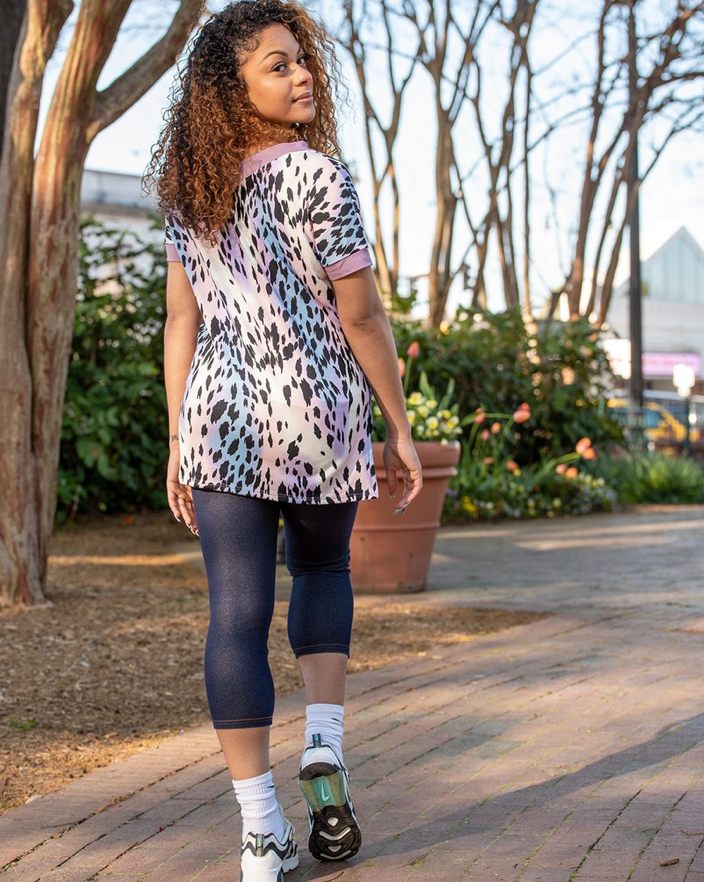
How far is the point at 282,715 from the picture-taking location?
3848mm

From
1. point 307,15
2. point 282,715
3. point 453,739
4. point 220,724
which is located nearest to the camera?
point 220,724

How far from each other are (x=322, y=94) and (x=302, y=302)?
53 centimetres

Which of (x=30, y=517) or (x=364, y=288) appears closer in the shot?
(x=364, y=288)

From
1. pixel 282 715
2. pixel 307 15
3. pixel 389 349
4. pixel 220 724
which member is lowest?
pixel 282 715

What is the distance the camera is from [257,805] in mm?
2332

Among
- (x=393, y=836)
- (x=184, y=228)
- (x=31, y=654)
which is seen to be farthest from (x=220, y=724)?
(x=31, y=654)

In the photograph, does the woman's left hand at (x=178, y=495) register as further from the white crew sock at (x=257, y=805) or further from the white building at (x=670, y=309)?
the white building at (x=670, y=309)

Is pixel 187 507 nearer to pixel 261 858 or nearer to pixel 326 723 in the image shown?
pixel 326 723

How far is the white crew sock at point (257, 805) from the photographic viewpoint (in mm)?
2326

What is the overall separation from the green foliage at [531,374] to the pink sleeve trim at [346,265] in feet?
30.7

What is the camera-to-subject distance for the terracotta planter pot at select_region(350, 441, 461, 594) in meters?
6.29

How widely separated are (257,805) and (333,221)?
1183 millimetres

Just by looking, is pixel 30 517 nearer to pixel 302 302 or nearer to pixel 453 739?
pixel 453 739

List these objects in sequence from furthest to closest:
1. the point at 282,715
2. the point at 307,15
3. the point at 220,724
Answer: the point at 282,715 → the point at 307,15 → the point at 220,724
